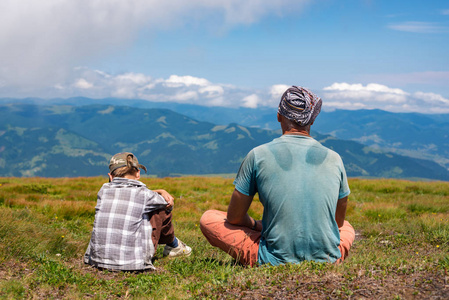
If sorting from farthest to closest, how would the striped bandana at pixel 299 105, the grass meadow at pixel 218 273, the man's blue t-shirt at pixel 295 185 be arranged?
the striped bandana at pixel 299 105
the man's blue t-shirt at pixel 295 185
the grass meadow at pixel 218 273

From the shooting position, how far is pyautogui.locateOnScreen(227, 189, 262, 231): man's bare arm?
12.7 feet

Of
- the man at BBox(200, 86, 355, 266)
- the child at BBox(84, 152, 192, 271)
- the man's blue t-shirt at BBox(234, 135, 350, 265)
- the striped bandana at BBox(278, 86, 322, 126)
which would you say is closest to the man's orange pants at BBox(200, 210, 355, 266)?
the man at BBox(200, 86, 355, 266)

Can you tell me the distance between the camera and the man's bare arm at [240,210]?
12.7ft

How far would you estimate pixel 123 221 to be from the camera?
191 inches

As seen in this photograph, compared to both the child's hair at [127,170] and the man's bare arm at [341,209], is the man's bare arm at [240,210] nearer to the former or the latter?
the man's bare arm at [341,209]

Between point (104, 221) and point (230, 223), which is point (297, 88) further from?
point (104, 221)

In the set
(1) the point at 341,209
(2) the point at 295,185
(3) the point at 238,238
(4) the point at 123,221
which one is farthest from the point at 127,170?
(1) the point at 341,209

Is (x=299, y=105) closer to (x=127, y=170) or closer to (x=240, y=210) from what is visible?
(x=240, y=210)

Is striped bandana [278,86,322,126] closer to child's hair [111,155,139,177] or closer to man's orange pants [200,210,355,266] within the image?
man's orange pants [200,210,355,266]

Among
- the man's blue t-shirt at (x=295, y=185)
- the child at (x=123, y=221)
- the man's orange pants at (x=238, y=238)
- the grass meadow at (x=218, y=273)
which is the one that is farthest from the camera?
the child at (x=123, y=221)

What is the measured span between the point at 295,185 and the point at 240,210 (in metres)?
0.76

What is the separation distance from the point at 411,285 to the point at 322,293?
85 cm

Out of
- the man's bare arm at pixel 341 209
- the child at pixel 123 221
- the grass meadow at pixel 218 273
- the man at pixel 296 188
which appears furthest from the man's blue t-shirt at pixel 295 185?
the child at pixel 123 221

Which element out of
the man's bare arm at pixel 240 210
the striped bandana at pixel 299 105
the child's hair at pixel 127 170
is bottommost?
the man's bare arm at pixel 240 210
